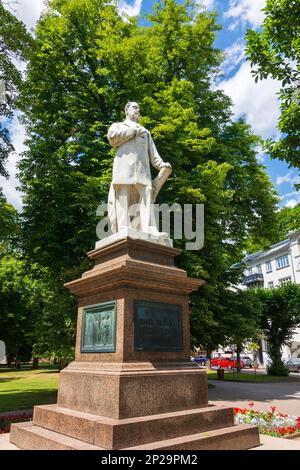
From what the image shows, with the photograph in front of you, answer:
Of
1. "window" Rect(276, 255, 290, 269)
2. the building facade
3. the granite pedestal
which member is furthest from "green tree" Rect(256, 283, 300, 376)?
the granite pedestal

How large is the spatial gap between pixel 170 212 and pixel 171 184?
103cm

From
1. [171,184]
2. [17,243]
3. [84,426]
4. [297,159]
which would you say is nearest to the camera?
[84,426]

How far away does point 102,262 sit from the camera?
689 centimetres

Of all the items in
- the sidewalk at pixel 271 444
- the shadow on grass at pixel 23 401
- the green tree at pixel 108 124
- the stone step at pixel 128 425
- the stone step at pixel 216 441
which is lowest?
the shadow on grass at pixel 23 401

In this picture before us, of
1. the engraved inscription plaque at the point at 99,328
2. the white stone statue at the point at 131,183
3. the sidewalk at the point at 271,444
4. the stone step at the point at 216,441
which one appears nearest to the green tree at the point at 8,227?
the white stone statue at the point at 131,183

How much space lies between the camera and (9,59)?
1459 cm

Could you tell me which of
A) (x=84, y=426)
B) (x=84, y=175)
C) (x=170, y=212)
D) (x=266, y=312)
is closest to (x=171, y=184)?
(x=170, y=212)

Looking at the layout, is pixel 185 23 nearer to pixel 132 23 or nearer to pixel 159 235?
pixel 132 23

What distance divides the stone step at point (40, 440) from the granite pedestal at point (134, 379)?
0.5 inches

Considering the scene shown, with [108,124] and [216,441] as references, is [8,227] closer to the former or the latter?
[108,124]

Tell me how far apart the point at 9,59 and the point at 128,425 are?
14.5 m

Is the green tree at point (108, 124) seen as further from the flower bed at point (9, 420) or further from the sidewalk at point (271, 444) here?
the sidewalk at point (271, 444)

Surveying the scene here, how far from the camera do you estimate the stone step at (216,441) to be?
185 inches

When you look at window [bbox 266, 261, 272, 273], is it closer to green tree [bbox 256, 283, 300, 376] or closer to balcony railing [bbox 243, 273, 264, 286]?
balcony railing [bbox 243, 273, 264, 286]
